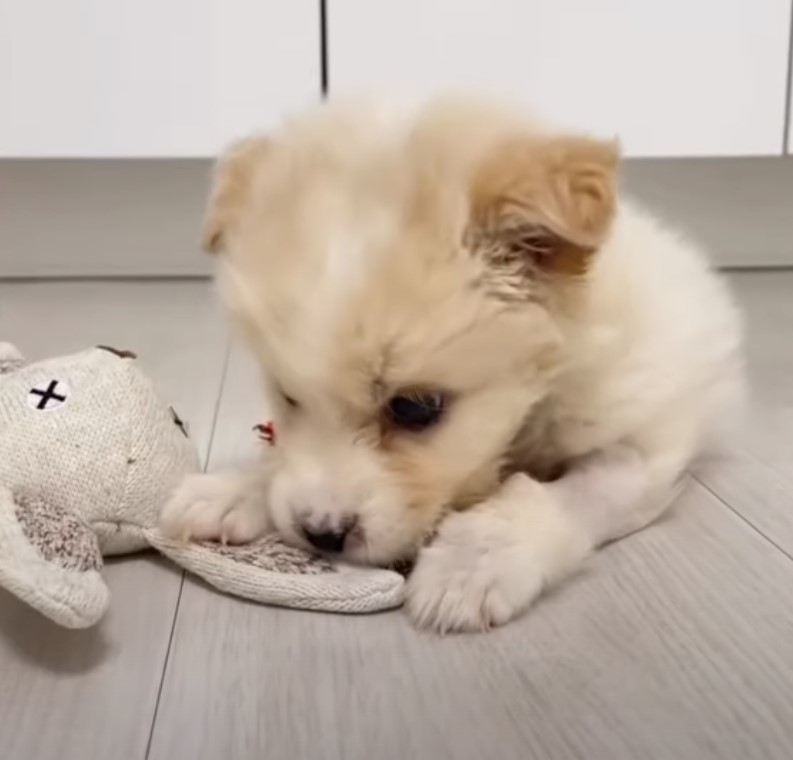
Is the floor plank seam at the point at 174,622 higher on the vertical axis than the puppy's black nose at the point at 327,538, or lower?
lower

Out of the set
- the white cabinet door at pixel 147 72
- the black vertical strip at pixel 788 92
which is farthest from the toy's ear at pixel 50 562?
the black vertical strip at pixel 788 92

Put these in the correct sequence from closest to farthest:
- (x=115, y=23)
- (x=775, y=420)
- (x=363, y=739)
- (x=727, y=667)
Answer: (x=363, y=739) → (x=727, y=667) → (x=775, y=420) → (x=115, y=23)

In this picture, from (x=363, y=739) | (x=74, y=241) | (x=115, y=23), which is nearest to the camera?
(x=363, y=739)

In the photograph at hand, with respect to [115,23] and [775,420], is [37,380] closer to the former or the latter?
[775,420]

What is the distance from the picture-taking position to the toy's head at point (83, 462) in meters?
1.16

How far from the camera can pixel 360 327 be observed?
46.4 inches

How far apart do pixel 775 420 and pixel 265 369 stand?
0.98 meters

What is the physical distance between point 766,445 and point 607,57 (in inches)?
46.0

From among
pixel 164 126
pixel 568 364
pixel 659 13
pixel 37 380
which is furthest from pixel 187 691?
pixel 659 13

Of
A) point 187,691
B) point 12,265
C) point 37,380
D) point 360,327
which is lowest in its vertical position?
point 12,265

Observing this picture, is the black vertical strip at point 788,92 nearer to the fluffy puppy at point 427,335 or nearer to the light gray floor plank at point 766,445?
the light gray floor plank at point 766,445

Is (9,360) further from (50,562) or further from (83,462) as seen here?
(50,562)

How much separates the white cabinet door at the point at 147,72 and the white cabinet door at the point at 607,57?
0.12 m

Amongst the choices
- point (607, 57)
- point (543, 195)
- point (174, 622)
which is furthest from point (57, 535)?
point (607, 57)
